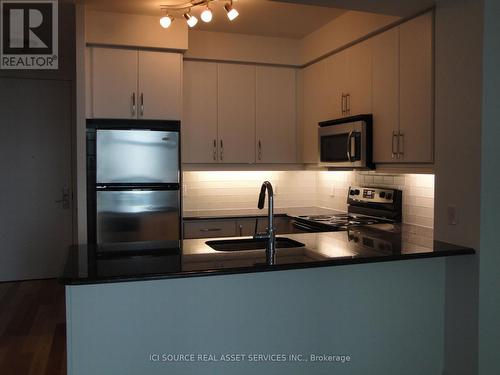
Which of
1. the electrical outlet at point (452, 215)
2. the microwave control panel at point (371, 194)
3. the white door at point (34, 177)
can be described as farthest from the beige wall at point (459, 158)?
the white door at point (34, 177)

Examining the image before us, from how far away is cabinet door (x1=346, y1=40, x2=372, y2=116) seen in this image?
3270 mm

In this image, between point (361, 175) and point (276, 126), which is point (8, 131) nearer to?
point (276, 126)

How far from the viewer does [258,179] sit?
4500 millimetres

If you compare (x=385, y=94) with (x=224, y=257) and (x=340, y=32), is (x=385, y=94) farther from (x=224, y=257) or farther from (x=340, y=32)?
(x=224, y=257)

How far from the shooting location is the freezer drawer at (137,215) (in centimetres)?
349

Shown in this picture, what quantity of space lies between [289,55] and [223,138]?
3.28 feet

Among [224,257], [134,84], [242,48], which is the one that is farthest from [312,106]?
[224,257]

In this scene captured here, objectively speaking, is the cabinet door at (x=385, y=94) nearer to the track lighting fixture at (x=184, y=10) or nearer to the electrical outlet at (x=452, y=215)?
the electrical outlet at (x=452, y=215)

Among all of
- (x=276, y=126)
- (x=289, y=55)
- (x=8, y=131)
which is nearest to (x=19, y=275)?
(x=8, y=131)

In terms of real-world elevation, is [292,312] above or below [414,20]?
below

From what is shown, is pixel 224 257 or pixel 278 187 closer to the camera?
pixel 224 257

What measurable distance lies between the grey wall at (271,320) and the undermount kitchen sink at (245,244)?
0.43 m

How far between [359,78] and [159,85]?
157 centimetres

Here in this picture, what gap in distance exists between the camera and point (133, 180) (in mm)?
3535
